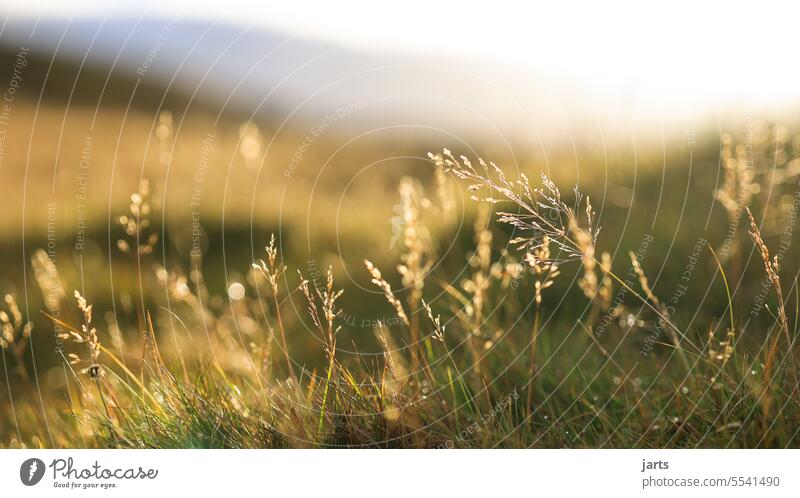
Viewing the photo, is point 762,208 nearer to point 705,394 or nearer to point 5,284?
point 705,394

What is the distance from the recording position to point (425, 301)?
311 cm

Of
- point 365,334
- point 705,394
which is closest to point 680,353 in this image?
point 705,394

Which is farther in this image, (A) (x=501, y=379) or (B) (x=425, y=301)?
(B) (x=425, y=301)

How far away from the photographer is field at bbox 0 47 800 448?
2229 mm
